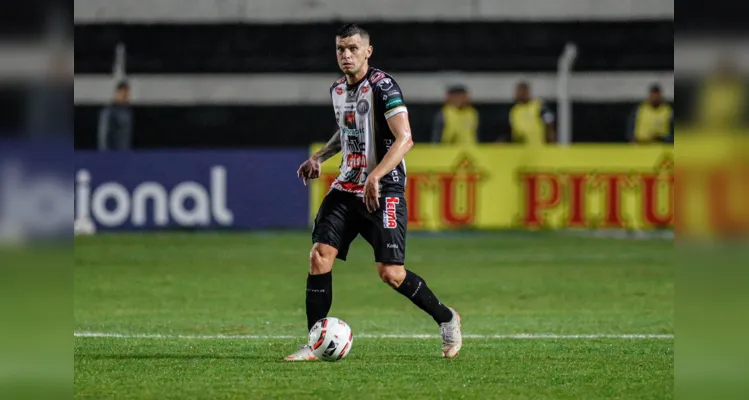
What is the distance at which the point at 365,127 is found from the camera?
25.8 ft

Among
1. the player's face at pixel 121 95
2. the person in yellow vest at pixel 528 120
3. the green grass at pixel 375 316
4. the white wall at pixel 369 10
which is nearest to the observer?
the green grass at pixel 375 316

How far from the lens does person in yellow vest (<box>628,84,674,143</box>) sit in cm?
2177

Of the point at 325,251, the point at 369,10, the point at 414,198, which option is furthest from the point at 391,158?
the point at 369,10

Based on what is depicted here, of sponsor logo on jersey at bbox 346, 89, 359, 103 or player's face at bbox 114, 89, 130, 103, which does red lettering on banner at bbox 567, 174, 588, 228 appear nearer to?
player's face at bbox 114, 89, 130, 103

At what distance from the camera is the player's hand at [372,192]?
751 centimetres

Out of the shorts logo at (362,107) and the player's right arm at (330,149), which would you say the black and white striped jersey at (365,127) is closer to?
the shorts logo at (362,107)

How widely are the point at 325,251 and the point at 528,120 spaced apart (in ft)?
47.7

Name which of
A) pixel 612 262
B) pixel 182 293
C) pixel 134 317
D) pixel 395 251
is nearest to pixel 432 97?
pixel 612 262

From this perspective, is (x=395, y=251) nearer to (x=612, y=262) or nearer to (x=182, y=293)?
(x=182, y=293)

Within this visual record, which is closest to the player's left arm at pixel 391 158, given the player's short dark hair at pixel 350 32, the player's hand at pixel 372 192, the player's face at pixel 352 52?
the player's hand at pixel 372 192

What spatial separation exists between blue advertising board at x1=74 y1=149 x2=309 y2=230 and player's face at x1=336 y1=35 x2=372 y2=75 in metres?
11.7

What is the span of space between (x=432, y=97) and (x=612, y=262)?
1012cm

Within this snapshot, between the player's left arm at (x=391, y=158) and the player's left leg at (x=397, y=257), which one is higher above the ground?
the player's left arm at (x=391, y=158)

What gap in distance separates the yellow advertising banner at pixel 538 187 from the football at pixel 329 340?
11.1 metres
